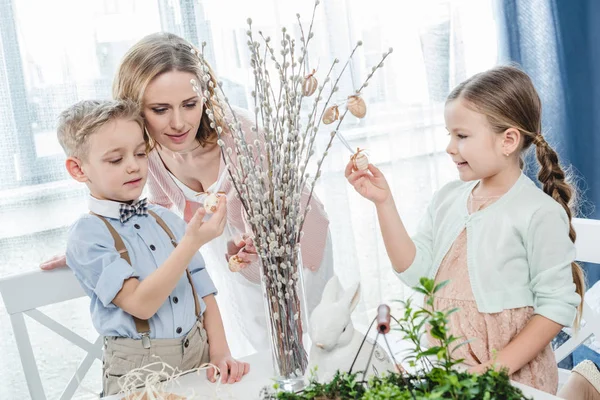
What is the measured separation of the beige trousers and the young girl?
526 millimetres

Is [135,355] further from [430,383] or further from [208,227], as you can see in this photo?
[430,383]

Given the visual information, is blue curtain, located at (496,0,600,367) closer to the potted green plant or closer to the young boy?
the young boy

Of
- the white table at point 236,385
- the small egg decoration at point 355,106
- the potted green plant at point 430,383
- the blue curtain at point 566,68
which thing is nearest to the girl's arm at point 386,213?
the small egg decoration at point 355,106

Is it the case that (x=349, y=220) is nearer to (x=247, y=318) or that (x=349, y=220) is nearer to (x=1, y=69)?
(x=247, y=318)

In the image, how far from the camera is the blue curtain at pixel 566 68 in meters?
3.19

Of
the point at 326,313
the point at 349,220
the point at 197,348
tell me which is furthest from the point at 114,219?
the point at 349,220

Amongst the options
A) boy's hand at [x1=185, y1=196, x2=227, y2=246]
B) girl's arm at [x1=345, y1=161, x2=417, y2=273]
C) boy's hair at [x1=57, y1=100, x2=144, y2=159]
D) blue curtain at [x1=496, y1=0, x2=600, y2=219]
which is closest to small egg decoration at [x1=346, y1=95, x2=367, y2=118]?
girl's arm at [x1=345, y1=161, x2=417, y2=273]

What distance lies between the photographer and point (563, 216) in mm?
1634

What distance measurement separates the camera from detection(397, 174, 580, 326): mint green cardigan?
5.17 feet

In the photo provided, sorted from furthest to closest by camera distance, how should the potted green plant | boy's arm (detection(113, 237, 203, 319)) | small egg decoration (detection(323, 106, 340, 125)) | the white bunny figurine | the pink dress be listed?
1. the pink dress
2. boy's arm (detection(113, 237, 203, 319))
3. small egg decoration (detection(323, 106, 340, 125))
4. the white bunny figurine
5. the potted green plant

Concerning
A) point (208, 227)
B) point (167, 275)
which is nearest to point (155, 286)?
point (167, 275)

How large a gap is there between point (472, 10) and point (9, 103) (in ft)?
6.25

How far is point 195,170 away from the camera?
2.14 metres

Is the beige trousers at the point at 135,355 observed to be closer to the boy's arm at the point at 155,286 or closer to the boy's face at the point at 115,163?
the boy's arm at the point at 155,286
